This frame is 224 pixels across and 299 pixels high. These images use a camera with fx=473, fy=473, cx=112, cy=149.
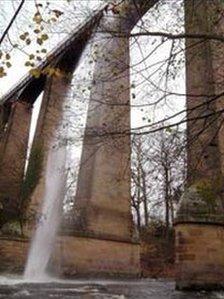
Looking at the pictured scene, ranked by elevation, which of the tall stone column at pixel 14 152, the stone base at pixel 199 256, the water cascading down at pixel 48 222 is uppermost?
the tall stone column at pixel 14 152

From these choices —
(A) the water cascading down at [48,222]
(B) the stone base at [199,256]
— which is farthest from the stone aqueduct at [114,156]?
(A) the water cascading down at [48,222]

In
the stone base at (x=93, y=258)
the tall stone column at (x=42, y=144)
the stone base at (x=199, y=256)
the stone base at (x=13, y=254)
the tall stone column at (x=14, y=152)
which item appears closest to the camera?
the stone base at (x=199, y=256)

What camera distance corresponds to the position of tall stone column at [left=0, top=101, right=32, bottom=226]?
20391 mm

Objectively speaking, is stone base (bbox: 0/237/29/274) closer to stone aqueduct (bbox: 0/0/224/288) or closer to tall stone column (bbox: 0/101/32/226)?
stone aqueduct (bbox: 0/0/224/288)

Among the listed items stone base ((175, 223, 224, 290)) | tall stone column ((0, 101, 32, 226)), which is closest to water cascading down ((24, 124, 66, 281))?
tall stone column ((0, 101, 32, 226))

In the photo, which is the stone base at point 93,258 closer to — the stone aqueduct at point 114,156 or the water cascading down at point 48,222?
the stone aqueduct at point 114,156

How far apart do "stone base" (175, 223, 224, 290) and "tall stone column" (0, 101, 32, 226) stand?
10426mm

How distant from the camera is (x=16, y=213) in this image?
59.9 ft

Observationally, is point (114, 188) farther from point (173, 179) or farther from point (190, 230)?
point (173, 179)

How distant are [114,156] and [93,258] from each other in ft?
13.6

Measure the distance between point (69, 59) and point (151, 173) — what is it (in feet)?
52.3

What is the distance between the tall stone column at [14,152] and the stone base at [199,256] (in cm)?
1043

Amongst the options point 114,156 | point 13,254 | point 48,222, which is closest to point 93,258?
point 13,254

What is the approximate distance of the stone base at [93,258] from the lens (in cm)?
1631
